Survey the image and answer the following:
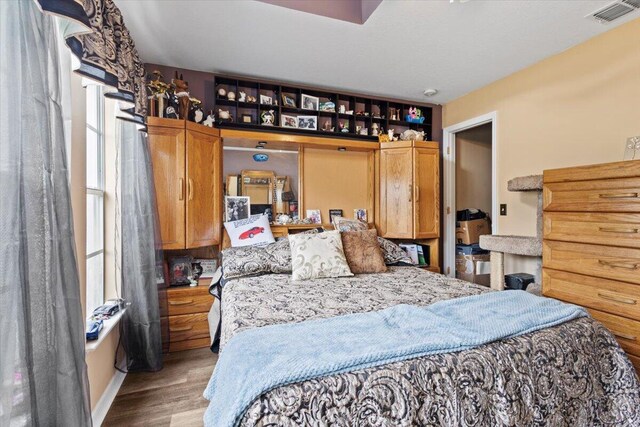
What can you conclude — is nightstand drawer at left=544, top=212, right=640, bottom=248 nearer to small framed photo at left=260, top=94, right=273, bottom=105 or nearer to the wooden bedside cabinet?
small framed photo at left=260, top=94, right=273, bottom=105

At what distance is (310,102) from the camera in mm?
3270

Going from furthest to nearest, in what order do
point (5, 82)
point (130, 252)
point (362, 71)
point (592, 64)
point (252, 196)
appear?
point (252, 196) → point (362, 71) → point (592, 64) → point (130, 252) → point (5, 82)

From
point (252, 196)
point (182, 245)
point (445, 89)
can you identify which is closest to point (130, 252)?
point (182, 245)

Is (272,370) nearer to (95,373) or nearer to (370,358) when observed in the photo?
(370,358)

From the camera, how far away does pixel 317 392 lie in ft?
3.00

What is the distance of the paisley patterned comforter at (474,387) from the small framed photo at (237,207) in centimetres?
146

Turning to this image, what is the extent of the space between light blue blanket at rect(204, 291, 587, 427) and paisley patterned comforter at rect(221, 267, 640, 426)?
32 mm

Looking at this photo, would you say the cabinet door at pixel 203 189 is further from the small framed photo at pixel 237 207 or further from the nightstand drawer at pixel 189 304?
the nightstand drawer at pixel 189 304

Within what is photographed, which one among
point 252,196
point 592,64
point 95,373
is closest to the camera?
point 95,373

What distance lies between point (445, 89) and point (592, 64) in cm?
123

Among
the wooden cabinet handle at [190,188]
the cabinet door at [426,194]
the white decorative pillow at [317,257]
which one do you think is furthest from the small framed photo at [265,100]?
the cabinet door at [426,194]

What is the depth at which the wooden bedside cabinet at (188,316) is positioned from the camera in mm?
2574

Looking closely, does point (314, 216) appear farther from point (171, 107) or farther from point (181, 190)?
point (171, 107)

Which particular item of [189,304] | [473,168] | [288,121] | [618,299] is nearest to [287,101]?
[288,121]
